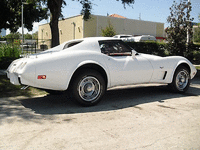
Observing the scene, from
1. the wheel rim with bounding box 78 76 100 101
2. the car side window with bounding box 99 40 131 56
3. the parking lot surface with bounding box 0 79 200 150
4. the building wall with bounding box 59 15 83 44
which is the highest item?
the building wall with bounding box 59 15 83 44

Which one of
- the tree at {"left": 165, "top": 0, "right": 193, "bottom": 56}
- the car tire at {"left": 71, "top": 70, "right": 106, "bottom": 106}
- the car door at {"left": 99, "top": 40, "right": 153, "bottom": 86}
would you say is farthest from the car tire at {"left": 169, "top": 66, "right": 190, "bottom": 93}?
the tree at {"left": 165, "top": 0, "right": 193, "bottom": 56}

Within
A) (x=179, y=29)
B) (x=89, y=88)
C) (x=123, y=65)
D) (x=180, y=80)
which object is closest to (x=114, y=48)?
(x=123, y=65)

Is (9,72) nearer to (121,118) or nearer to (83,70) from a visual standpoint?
(83,70)

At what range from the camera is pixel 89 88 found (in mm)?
5023

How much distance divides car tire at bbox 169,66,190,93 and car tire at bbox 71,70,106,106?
2.12 metres

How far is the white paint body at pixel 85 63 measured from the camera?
4602 millimetres

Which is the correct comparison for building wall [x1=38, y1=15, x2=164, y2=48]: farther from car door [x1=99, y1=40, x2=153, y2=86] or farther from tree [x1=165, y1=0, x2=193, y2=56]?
car door [x1=99, y1=40, x2=153, y2=86]

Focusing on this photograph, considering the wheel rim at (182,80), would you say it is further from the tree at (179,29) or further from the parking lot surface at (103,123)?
the tree at (179,29)

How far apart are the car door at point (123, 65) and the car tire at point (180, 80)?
86 cm

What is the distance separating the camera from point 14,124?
391 centimetres

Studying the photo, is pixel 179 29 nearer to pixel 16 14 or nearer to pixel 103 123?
pixel 103 123

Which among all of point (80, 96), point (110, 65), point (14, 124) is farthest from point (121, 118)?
point (14, 124)

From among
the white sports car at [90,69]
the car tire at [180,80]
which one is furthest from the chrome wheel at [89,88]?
the car tire at [180,80]

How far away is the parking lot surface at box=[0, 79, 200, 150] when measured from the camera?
3152 millimetres
